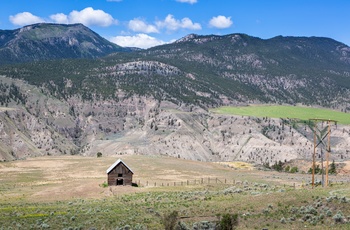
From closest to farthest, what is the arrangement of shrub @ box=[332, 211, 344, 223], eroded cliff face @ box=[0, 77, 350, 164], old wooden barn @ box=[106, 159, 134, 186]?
shrub @ box=[332, 211, 344, 223]
old wooden barn @ box=[106, 159, 134, 186]
eroded cliff face @ box=[0, 77, 350, 164]

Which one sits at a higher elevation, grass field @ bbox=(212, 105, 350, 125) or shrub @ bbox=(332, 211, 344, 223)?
grass field @ bbox=(212, 105, 350, 125)

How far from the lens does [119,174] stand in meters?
63.0

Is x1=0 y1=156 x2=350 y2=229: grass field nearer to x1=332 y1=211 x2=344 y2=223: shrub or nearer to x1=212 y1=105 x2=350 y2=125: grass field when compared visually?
x1=332 y1=211 x2=344 y2=223: shrub

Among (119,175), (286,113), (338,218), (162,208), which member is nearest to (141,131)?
(286,113)

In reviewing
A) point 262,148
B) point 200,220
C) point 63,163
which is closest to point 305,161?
point 262,148

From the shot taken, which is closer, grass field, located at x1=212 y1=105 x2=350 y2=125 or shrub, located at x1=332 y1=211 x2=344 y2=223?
shrub, located at x1=332 y1=211 x2=344 y2=223

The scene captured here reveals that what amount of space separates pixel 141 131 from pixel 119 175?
3921 inches

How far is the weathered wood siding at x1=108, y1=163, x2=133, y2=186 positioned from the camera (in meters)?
62.4

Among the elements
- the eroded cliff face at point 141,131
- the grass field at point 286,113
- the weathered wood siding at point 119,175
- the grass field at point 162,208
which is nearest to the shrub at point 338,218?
the grass field at point 162,208

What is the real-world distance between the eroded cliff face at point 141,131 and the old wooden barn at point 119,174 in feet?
220

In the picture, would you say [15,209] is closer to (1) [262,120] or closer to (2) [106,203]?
(2) [106,203]

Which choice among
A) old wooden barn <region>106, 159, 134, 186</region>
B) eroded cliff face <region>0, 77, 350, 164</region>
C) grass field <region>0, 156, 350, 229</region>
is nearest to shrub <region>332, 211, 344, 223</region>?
grass field <region>0, 156, 350, 229</region>

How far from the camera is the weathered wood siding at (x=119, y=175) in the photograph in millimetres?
62362

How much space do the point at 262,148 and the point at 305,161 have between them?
35.3m
